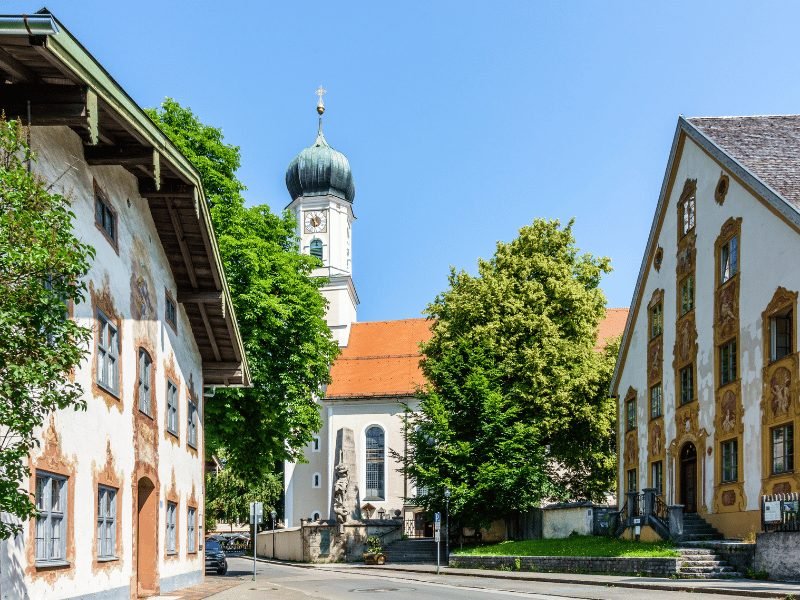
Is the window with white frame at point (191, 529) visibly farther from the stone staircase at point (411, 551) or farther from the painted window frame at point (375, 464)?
the painted window frame at point (375, 464)

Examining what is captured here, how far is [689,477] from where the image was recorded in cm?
3125

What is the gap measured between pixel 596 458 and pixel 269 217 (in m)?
20.2

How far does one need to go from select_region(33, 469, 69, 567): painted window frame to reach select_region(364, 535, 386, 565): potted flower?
107 feet

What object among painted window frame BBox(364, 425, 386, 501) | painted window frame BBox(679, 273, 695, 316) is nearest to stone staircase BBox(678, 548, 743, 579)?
painted window frame BBox(679, 273, 695, 316)

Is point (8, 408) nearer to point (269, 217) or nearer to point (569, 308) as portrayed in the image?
point (269, 217)

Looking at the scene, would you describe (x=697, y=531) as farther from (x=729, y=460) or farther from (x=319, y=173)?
(x=319, y=173)

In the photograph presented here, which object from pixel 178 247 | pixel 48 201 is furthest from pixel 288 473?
pixel 48 201

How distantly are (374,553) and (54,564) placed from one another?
110 feet

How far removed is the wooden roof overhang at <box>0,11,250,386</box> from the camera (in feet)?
38.3

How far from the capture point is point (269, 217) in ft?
110

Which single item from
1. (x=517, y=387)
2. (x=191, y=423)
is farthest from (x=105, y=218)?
(x=517, y=387)

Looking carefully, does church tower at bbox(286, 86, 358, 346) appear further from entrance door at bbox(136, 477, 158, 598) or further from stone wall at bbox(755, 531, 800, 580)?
entrance door at bbox(136, 477, 158, 598)

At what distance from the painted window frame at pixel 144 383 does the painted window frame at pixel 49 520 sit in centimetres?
456

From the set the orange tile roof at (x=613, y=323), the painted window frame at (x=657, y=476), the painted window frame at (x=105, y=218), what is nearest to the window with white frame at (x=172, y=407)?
the painted window frame at (x=105, y=218)
